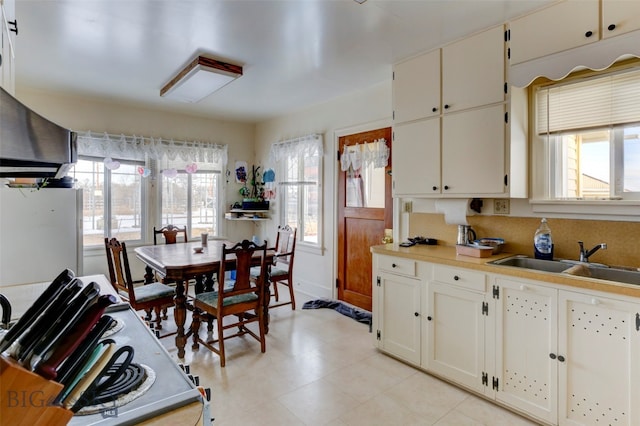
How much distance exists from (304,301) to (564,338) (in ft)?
9.69

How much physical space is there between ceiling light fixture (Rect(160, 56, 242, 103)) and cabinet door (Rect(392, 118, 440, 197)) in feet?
5.35

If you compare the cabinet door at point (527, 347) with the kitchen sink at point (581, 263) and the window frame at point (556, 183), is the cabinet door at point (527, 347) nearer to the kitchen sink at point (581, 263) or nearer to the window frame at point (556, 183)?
the kitchen sink at point (581, 263)

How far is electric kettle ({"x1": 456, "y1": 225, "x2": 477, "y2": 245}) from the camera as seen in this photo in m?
2.70

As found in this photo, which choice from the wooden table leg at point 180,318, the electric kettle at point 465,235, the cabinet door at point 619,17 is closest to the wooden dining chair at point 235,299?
the wooden table leg at point 180,318

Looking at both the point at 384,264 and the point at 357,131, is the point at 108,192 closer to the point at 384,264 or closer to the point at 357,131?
the point at 357,131

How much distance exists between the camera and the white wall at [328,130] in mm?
3674

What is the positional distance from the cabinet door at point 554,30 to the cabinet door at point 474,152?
1.25 ft

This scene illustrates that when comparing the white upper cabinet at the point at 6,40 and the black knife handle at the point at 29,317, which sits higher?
the white upper cabinet at the point at 6,40

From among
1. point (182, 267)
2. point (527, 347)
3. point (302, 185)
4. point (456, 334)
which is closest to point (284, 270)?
point (302, 185)

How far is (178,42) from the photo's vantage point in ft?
8.61

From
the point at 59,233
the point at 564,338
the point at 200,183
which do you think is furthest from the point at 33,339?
the point at 200,183

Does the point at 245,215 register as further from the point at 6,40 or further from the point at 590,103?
the point at 590,103

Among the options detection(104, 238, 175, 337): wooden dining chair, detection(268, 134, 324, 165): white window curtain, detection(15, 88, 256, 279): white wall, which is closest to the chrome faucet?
detection(268, 134, 324, 165): white window curtain

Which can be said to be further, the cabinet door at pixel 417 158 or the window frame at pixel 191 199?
the window frame at pixel 191 199
